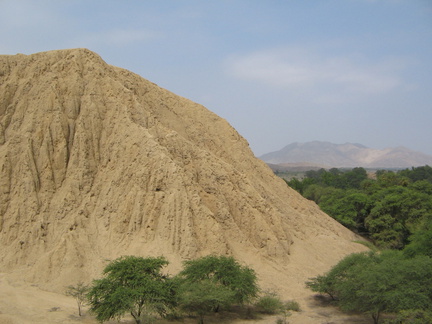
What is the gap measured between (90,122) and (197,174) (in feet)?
24.0

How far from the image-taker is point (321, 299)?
23438 mm

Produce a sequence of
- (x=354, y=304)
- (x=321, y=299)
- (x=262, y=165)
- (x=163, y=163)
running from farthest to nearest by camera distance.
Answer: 1. (x=262, y=165)
2. (x=163, y=163)
3. (x=321, y=299)
4. (x=354, y=304)

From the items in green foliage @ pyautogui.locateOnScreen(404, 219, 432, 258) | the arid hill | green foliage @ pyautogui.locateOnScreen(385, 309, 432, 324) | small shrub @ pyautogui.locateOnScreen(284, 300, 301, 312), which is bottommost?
small shrub @ pyautogui.locateOnScreen(284, 300, 301, 312)

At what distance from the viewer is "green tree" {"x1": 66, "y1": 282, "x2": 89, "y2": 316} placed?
1969 cm

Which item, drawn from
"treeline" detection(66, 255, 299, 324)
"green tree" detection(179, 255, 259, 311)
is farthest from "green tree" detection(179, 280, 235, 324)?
"green tree" detection(179, 255, 259, 311)

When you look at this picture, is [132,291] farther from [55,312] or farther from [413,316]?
[413,316]

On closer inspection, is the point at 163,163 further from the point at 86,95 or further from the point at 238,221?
the point at 86,95

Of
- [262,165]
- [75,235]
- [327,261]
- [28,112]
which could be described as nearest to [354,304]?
[327,261]

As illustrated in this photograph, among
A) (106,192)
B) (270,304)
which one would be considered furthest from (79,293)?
(270,304)

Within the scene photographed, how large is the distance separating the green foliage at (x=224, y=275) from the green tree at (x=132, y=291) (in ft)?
5.60

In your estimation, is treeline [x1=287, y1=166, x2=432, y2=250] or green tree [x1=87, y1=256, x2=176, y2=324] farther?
treeline [x1=287, y1=166, x2=432, y2=250]

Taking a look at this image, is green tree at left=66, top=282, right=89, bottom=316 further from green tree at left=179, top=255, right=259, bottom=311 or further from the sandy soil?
green tree at left=179, top=255, right=259, bottom=311

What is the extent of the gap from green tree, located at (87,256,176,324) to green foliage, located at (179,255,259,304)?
5.60ft

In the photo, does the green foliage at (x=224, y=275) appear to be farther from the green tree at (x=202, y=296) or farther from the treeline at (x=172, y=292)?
the green tree at (x=202, y=296)
